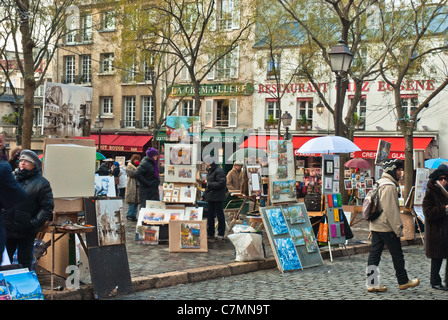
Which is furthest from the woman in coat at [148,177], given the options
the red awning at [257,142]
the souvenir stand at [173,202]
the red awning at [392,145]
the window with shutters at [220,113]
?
the window with shutters at [220,113]

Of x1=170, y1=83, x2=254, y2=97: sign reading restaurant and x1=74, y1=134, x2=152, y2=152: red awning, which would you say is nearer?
x1=170, y1=83, x2=254, y2=97: sign reading restaurant

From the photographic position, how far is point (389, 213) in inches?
341

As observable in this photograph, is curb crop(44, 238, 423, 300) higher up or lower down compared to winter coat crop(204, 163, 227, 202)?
lower down

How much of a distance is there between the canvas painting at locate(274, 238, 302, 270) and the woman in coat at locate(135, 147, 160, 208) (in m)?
4.65

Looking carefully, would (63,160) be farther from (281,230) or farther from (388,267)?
(388,267)

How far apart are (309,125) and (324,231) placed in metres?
25.1

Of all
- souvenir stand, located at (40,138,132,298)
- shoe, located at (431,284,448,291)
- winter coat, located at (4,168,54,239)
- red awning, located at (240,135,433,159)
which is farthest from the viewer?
red awning, located at (240,135,433,159)

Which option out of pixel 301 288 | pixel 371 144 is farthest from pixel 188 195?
pixel 371 144

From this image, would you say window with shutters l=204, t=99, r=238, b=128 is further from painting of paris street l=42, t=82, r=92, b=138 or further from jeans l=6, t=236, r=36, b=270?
jeans l=6, t=236, r=36, b=270

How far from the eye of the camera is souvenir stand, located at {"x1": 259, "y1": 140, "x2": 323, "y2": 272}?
10.7 metres

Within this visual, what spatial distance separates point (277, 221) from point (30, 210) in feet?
15.3

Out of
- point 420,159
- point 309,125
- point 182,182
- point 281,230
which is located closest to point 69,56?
point 309,125

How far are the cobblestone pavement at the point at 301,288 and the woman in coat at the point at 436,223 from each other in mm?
348

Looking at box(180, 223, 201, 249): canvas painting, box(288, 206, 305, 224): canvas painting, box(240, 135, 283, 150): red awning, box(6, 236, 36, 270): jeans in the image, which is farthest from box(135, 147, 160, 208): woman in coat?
box(240, 135, 283, 150): red awning
